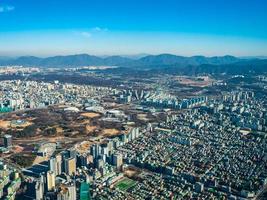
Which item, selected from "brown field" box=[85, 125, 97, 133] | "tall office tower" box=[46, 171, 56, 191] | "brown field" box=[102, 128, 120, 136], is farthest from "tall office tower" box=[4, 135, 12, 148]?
"tall office tower" box=[46, 171, 56, 191]

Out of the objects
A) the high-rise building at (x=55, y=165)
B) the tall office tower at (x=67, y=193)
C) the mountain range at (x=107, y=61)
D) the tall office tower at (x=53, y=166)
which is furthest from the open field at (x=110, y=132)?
the mountain range at (x=107, y=61)

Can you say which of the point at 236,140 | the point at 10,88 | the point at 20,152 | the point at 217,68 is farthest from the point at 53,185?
the point at 217,68

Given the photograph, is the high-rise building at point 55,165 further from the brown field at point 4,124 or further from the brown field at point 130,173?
the brown field at point 4,124

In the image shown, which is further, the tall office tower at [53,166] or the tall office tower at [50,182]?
the tall office tower at [53,166]

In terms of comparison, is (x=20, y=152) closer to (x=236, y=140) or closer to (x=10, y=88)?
(x=236, y=140)

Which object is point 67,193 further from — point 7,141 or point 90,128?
point 90,128

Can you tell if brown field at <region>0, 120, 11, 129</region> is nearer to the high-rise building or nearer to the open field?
the open field
